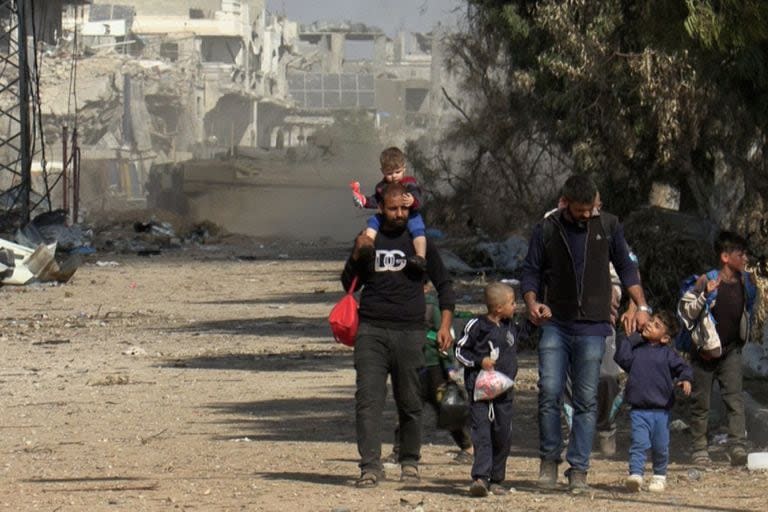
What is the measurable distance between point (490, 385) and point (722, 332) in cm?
233

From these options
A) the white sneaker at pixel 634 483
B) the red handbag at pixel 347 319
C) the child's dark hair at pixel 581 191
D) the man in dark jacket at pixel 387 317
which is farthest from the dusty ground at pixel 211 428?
the child's dark hair at pixel 581 191

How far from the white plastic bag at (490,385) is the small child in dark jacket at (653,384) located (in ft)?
2.62

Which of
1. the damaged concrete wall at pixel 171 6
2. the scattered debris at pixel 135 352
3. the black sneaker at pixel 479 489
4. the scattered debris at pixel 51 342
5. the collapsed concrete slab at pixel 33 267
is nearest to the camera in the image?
the black sneaker at pixel 479 489

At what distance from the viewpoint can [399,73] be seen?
17438 centimetres

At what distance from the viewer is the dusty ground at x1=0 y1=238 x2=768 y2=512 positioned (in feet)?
31.1

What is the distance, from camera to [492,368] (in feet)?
31.2

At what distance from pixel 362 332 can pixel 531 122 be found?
2543 centimetres

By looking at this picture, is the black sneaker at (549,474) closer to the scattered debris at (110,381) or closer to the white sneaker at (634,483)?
the white sneaker at (634,483)

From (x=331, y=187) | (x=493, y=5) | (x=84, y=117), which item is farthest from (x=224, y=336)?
(x=84, y=117)

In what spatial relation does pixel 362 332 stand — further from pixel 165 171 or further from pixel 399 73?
pixel 399 73

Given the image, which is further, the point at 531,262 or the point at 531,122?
the point at 531,122

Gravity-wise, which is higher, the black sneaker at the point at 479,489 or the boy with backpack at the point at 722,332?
the boy with backpack at the point at 722,332

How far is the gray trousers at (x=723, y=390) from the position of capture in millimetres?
11320

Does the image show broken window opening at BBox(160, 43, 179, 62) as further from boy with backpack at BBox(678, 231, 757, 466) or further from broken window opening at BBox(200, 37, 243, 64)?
boy with backpack at BBox(678, 231, 757, 466)
